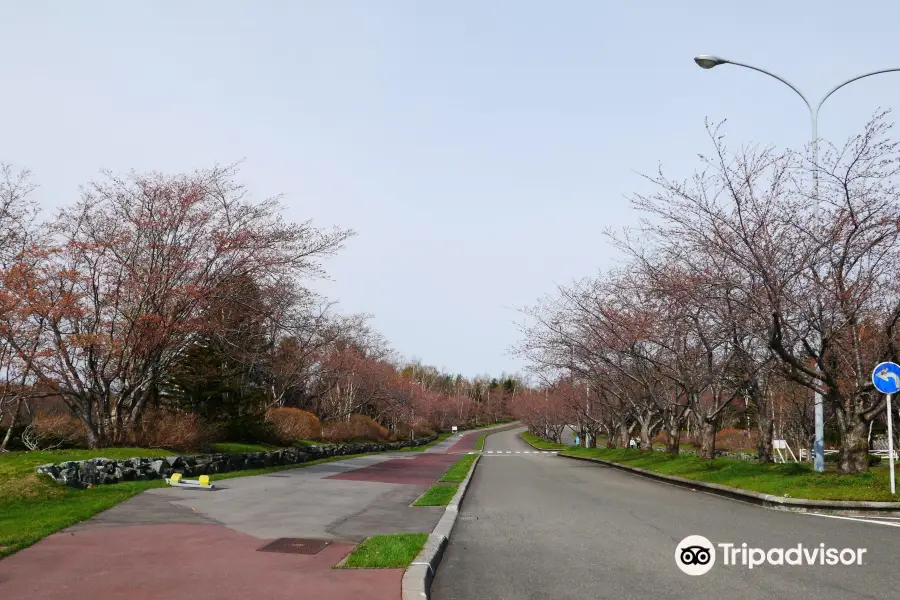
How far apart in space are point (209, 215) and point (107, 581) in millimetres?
15390

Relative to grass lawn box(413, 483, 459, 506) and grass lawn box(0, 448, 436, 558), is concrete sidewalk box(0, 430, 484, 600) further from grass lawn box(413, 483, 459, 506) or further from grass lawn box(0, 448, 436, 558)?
grass lawn box(413, 483, 459, 506)

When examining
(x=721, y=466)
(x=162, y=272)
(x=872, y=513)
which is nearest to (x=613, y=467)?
(x=721, y=466)

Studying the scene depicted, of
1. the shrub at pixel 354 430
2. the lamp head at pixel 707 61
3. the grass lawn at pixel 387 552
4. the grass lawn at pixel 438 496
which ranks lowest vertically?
the shrub at pixel 354 430

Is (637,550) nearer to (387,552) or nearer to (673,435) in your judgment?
(387,552)

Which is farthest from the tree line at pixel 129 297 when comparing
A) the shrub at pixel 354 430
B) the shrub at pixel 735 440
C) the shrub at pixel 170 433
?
the shrub at pixel 735 440

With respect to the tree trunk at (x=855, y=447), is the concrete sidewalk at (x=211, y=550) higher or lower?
lower

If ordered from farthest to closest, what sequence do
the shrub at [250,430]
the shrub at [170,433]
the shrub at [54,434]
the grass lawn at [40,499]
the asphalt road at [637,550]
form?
the shrub at [250,430] → the shrub at [54,434] → the shrub at [170,433] → the grass lawn at [40,499] → the asphalt road at [637,550]

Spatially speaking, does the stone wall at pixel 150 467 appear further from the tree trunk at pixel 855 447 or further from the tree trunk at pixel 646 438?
the tree trunk at pixel 646 438

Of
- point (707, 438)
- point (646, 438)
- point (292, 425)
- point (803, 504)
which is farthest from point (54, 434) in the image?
point (646, 438)

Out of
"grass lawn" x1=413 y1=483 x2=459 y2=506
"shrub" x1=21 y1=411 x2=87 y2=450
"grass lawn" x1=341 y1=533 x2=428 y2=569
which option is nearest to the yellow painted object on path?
"grass lawn" x1=413 y1=483 x2=459 y2=506

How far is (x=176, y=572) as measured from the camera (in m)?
7.29

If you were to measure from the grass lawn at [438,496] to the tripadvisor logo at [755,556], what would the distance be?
19.9 feet

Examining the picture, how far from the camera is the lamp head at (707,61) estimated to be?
1552 centimetres

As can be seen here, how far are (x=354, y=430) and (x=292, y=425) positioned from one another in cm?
1522
